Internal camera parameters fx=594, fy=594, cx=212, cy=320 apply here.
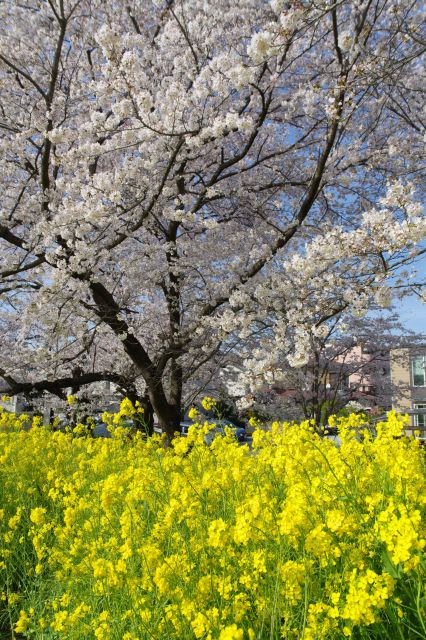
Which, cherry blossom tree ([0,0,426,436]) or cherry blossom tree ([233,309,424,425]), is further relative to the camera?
cherry blossom tree ([233,309,424,425])

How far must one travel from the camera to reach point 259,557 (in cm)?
254

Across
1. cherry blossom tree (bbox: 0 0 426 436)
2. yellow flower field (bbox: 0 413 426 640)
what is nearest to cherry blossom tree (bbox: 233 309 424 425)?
cherry blossom tree (bbox: 0 0 426 436)

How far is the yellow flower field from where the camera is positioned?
7.42ft

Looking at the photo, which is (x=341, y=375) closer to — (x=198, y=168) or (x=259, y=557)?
(x=198, y=168)

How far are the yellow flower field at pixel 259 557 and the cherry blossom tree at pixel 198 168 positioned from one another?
A: 3.30 metres

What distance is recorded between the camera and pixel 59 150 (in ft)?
31.6

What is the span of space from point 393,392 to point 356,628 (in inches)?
632

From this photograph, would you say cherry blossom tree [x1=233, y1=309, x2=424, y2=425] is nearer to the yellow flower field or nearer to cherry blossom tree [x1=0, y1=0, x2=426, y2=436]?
cherry blossom tree [x1=0, y1=0, x2=426, y2=436]

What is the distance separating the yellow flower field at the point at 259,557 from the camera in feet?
7.42

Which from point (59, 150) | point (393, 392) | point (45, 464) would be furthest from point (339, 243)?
point (393, 392)

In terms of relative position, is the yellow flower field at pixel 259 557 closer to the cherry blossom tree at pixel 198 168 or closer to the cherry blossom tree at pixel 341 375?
the cherry blossom tree at pixel 198 168

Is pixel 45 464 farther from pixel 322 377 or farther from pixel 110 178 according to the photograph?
pixel 322 377

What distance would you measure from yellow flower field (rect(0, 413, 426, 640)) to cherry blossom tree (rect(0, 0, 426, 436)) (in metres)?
3.30

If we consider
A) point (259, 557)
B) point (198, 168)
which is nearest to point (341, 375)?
point (198, 168)
